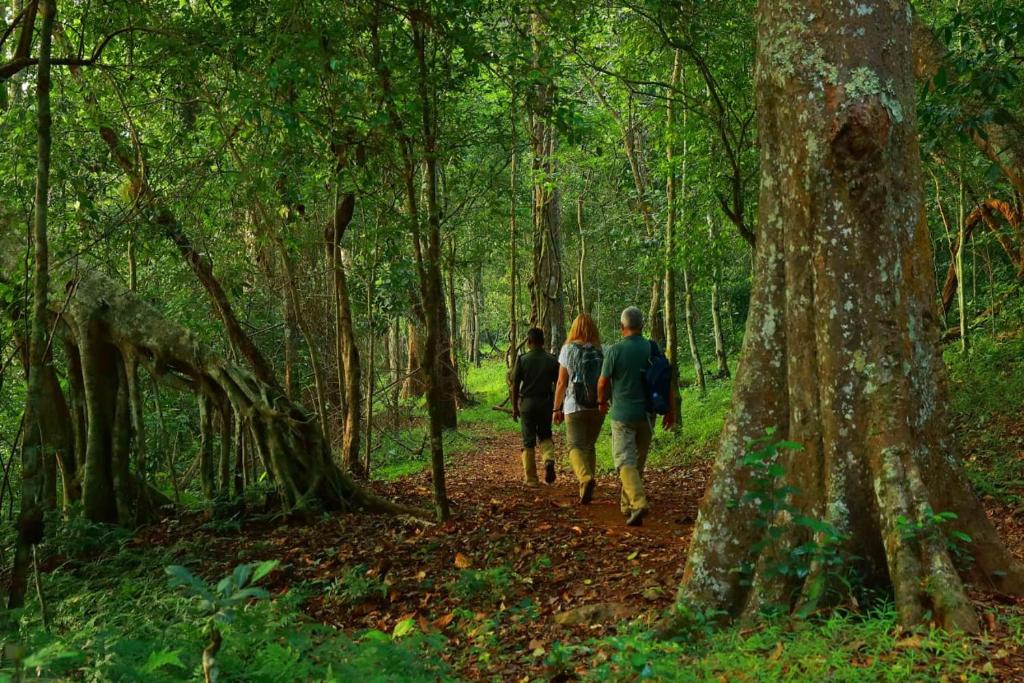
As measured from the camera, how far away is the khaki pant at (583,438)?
9336 millimetres

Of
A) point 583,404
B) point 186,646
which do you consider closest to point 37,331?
point 186,646

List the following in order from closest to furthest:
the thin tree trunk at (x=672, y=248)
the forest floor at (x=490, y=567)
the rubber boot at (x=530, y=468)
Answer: the forest floor at (x=490, y=567), the rubber boot at (x=530, y=468), the thin tree trunk at (x=672, y=248)

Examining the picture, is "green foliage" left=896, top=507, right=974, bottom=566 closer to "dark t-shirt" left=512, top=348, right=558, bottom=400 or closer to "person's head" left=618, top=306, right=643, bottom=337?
"person's head" left=618, top=306, right=643, bottom=337

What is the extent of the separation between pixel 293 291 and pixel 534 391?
3.64m

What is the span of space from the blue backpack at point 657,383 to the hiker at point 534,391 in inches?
100

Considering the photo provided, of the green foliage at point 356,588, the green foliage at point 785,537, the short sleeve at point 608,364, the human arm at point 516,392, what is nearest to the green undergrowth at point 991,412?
the short sleeve at point 608,364

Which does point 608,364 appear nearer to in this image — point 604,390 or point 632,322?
point 604,390

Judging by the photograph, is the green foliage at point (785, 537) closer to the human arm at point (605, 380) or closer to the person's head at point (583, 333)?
the human arm at point (605, 380)

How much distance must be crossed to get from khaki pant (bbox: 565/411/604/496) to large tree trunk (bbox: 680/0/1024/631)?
4.25 metres

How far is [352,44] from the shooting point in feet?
26.7

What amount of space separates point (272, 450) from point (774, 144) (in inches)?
254

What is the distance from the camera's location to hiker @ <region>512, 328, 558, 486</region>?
10.9 meters

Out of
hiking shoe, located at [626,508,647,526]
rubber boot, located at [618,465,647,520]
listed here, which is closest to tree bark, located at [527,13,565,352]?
rubber boot, located at [618,465,647,520]

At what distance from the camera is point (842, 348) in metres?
4.72
